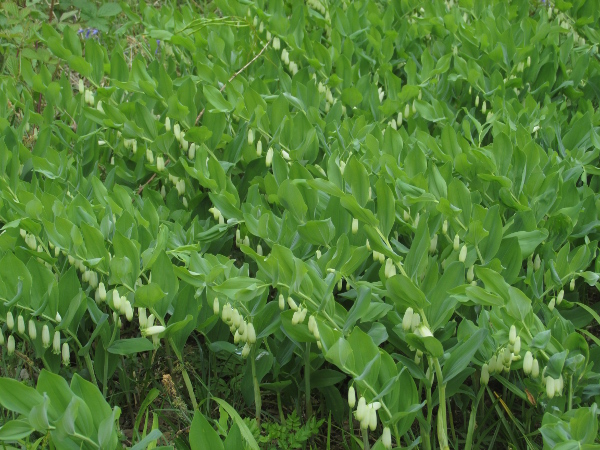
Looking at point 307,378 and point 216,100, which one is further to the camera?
point 216,100

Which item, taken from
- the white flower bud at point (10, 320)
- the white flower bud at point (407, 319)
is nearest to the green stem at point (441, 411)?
the white flower bud at point (407, 319)

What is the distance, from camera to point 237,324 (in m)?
1.81

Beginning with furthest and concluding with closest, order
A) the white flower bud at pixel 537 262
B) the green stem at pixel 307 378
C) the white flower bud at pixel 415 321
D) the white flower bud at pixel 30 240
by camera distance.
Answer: the white flower bud at pixel 30 240 < the white flower bud at pixel 537 262 < the green stem at pixel 307 378 < the white flower bud at pixel 415 321

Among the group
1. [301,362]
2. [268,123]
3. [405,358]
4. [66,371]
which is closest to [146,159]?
[268,123]

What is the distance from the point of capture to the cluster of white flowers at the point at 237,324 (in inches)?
70.7

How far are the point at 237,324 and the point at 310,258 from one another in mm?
339

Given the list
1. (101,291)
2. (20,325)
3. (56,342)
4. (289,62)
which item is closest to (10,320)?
(20,325)

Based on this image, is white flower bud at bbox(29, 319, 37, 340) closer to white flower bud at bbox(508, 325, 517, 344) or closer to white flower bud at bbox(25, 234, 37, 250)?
white flower bud at bbox(25, 234, 37, 250)

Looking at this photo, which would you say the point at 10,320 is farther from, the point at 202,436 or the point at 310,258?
the point at 310,258

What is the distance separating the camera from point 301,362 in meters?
2.03

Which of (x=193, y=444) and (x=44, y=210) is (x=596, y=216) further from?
(x=44, y=210)

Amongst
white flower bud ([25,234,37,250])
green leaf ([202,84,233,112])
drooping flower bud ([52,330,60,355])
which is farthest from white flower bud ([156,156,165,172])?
drooping flower bud ([52,330,60,355])

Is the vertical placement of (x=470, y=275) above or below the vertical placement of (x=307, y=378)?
above

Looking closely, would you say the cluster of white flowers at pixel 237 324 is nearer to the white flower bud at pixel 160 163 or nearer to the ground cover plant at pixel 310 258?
the ground cover plant at pixel 310 258
